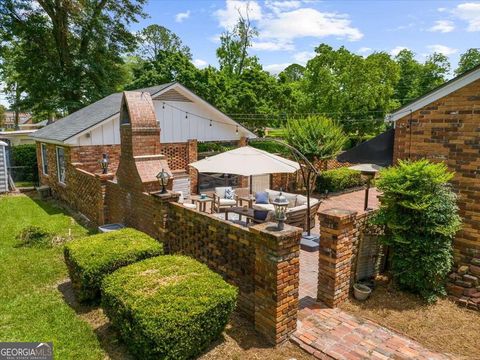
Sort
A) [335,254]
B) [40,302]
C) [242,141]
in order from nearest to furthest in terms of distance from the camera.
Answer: [335,254] < [40,302] < [242,141]

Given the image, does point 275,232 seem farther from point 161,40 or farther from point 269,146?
point 161,40

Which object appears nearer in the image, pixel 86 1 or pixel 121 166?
pixel 121 166

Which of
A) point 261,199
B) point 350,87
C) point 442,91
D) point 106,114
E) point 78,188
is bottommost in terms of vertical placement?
point 261,199

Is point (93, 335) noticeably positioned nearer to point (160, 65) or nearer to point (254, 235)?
point (254, 235)

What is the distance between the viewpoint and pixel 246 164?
27.6ft

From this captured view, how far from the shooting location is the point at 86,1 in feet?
80.2

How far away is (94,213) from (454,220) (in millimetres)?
9146

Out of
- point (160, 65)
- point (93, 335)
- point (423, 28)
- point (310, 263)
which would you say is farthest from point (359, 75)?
point (93, 335)

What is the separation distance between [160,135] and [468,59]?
53.1 meters

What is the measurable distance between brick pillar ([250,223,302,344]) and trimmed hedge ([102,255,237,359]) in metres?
0.44

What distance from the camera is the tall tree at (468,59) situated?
4531 cm

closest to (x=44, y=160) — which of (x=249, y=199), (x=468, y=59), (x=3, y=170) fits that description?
(x=3, y=170)

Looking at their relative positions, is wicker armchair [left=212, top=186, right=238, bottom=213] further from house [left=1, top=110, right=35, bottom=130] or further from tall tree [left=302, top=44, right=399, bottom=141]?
house [left=1, top=110, right=35, bottom=130]

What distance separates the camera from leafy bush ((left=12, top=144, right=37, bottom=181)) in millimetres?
19422
